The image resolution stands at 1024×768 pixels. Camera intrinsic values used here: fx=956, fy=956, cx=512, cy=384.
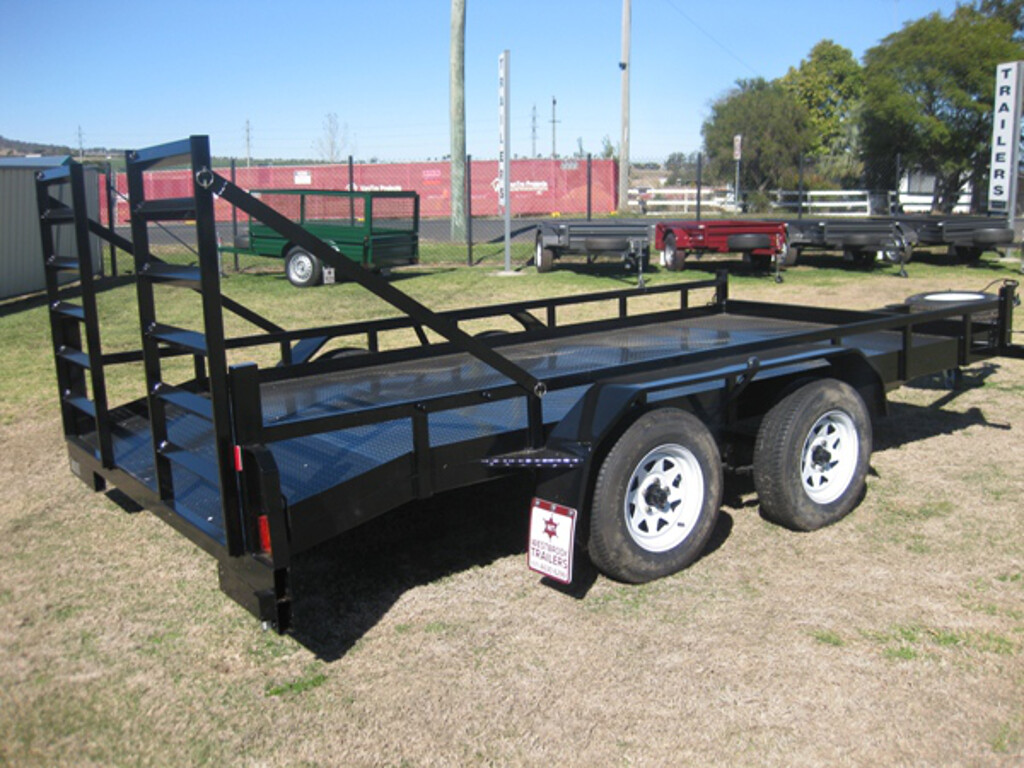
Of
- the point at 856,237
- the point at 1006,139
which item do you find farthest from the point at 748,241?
the point at 1006,139

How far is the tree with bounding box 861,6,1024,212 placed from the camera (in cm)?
3397

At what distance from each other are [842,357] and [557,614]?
1944 millimetres

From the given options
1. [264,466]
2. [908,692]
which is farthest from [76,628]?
[908,692]

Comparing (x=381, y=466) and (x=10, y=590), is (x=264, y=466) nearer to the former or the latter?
(x=381, y=466)

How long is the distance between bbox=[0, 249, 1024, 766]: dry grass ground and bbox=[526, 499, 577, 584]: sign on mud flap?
24 cm

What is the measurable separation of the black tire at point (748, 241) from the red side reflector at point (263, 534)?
13196mm

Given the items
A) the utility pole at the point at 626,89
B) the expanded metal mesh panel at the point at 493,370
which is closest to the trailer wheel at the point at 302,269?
the expanded metal mesh panel at the point at 493,370

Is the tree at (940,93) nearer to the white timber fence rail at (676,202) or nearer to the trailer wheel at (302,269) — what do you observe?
the white timber fence rail at (676,202)

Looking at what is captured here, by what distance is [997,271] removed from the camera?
16.3 metres

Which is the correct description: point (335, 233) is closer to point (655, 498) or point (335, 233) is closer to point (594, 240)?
point (594, 240)

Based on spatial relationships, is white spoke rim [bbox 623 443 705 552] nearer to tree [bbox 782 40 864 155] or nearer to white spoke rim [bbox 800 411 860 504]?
white spoke rim [bbox 800 411 860 504]

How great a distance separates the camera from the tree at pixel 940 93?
111 ft

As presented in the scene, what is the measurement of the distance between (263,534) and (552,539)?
3.48ft

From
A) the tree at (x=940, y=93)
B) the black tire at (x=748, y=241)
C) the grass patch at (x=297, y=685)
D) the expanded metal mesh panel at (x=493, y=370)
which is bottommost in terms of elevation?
the grass patch at (x=297, y=685)
